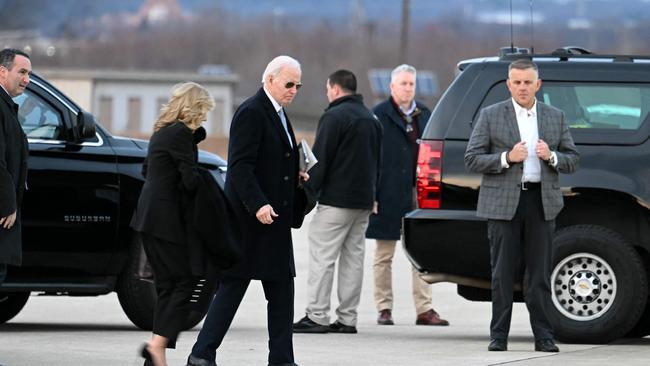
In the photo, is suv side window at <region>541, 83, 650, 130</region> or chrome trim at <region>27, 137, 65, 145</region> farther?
chrome trim at <region>27, 137, 65, 145</region>

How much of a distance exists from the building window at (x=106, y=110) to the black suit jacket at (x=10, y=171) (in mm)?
64948

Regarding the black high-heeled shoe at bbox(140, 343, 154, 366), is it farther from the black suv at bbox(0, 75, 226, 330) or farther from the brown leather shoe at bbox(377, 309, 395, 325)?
the brown leather shoe at bbox(377, 309, 395, 325)

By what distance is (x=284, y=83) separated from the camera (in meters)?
9.02

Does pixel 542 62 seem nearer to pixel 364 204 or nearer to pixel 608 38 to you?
Result: pixel 364 204

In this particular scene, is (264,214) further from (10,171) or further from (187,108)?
(10,171)

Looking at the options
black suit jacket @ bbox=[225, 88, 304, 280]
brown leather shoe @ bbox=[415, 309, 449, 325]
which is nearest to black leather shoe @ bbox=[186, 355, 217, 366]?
black suit jacket @ bbox=[225, 88, 304, 280]

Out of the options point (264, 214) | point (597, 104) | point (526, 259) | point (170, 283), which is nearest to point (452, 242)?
point (526, 259)

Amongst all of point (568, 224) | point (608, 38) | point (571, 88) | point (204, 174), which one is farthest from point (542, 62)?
point (608, 38)

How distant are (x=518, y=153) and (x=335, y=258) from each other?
8.11 ft

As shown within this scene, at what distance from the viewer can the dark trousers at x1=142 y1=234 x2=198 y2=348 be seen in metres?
8.55

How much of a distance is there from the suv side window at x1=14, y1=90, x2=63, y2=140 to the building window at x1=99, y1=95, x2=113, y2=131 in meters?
61.9

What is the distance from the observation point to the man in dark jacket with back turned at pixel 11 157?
8508 millimetres

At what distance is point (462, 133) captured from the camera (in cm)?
1097

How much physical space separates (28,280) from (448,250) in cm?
288
